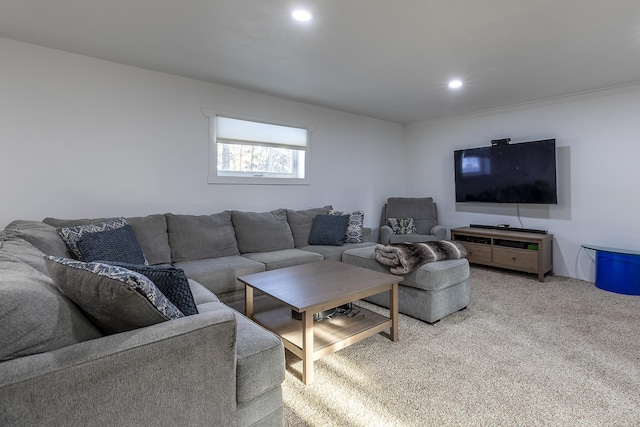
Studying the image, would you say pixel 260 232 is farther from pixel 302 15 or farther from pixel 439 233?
pixel 439 233

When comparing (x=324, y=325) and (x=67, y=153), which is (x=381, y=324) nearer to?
(x=324, y=325)

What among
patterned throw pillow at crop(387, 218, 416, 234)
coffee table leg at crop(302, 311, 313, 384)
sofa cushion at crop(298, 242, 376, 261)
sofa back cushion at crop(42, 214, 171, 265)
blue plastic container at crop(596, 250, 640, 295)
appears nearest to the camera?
coffee table leg at crop(302, 311, 313, 384)

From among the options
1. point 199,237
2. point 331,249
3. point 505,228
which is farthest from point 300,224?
point 505,228

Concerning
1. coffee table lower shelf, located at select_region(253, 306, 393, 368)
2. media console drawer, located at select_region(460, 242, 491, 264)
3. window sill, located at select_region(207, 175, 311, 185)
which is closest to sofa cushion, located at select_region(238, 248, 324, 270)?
coffee table lower shelf, located at select_region(253, 306, 393, 368)

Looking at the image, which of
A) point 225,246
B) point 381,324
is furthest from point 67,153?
point 381,324

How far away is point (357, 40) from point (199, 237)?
7.40ft

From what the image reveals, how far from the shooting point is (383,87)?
3660 mm

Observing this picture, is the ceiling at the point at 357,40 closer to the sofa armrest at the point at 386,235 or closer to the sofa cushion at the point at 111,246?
the sofa cushion at the point at 111,246

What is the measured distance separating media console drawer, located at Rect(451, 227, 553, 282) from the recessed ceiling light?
3.58m

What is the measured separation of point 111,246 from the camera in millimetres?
2355

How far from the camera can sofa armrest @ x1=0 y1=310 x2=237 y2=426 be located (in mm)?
811

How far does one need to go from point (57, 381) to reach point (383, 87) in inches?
146

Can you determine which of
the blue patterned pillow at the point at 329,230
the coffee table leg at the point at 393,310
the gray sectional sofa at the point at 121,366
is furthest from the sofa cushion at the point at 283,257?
the gray sectional sofa at the point at 121,366

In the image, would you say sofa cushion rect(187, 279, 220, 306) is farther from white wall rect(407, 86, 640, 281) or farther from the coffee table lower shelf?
white wall rect(407, 86, 640, 281)
